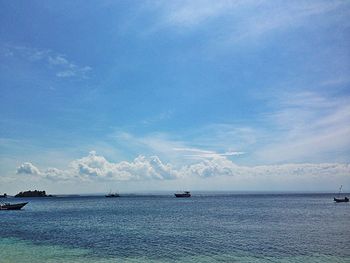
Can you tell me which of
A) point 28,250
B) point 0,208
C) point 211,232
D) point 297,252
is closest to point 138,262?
point 28,250

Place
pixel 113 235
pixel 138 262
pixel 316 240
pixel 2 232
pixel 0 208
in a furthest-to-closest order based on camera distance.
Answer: pixel 0 208 < pixel 2 232 < pixel 113 235 < pixel 316 240 < pixel 138 262

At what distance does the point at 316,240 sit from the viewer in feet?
146

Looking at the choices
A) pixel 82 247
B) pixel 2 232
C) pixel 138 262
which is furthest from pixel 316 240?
pixel 2 232

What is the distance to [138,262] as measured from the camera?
3219 centimetres

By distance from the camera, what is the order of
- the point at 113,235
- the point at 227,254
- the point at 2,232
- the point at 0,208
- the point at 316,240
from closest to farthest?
the point at 227,254 → the point at 316,240 → the point at 113,235 → the point at 2,232 → the point at 0,208

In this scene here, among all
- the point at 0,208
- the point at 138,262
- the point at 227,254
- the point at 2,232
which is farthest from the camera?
the point at 0,208

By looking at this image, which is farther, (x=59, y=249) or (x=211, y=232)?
(x=211, y=232)

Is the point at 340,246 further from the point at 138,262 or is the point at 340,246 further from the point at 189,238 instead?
the point at 138,262

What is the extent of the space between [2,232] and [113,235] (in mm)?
20129

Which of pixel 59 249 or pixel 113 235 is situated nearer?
pixel 59 249

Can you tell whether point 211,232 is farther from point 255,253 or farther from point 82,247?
point 82,247

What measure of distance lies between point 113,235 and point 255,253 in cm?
2286

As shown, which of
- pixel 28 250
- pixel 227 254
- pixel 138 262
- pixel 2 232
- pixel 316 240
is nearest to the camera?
pixel 138 262

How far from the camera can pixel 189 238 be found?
46438 millimetres
